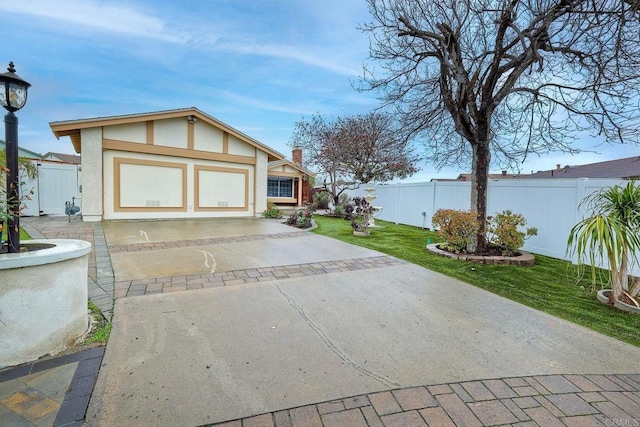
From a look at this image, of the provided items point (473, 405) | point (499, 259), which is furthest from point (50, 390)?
point (499, 259)

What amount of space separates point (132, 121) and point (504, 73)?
1191cm

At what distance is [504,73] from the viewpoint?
695 centimetres

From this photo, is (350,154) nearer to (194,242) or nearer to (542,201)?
(542,201)

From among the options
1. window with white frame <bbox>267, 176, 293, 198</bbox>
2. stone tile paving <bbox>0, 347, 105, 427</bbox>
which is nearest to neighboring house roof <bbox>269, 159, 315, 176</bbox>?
window with white frame <bbox>267, 176, 293, 198</bbox>

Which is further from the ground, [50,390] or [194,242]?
[194,242]

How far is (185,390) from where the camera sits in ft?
6.97

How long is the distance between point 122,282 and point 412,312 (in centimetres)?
410

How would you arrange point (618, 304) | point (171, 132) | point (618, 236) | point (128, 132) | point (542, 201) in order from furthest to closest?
1. point (171, 132)
2. point (128, 132)
3. point (542, 201)
4. point (618, 304)
5. point (618, 236)

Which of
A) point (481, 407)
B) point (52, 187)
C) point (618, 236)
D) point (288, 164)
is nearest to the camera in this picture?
point (481, 407)

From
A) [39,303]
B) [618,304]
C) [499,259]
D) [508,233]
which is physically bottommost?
[618,304]

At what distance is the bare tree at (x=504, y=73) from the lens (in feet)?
17.4

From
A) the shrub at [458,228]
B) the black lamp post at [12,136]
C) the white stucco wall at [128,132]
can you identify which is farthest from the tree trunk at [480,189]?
the white stucco wall at [128,132]

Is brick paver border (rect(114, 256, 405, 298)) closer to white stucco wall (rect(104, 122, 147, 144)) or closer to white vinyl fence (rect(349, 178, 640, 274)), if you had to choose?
white vinyl fence (rect(349, 178, 640, 274))

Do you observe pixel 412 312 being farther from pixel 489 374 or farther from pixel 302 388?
pixel 302 388
